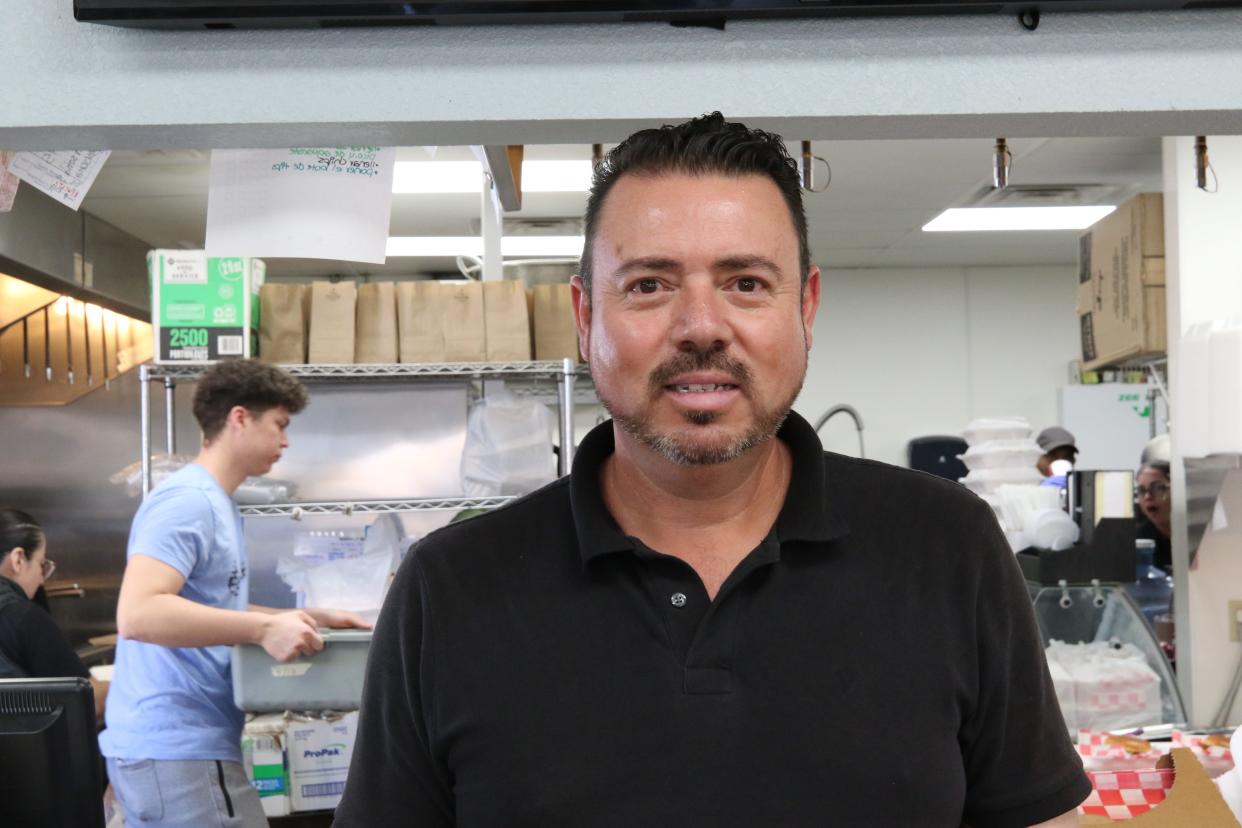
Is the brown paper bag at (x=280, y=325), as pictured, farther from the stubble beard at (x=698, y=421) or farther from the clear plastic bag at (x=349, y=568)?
the stubble beard at (x=698, y=421)

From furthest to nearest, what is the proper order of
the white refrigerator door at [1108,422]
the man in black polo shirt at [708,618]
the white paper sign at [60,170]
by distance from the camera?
the white refrigerator door at [1108,422]
the white paper sign at [60,170]
the man in black polo shirt at [708,618]

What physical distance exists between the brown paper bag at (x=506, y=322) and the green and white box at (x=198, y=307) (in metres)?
0.74

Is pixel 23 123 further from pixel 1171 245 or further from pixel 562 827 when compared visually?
pixel 1171 245

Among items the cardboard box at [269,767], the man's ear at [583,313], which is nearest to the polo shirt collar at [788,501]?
the man's ear at [583,313]

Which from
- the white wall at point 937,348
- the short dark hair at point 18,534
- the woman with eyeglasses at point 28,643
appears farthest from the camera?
the white wall at point 937,348

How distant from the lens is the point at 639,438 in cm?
115

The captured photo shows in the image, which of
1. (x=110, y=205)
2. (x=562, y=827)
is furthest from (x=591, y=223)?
(x=110, y=205)

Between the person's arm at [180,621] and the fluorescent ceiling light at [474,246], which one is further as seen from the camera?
the fluorescent ceiling light at [474,246]

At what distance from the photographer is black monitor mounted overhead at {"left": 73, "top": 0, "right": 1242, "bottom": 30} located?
1.23m

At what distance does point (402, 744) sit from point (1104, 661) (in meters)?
2.10

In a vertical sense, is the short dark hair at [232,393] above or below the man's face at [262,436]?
above

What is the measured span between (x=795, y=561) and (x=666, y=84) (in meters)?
0.54

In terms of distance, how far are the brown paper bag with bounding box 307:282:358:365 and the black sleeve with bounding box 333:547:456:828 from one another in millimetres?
2695

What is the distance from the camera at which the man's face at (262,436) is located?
2.99 meters
